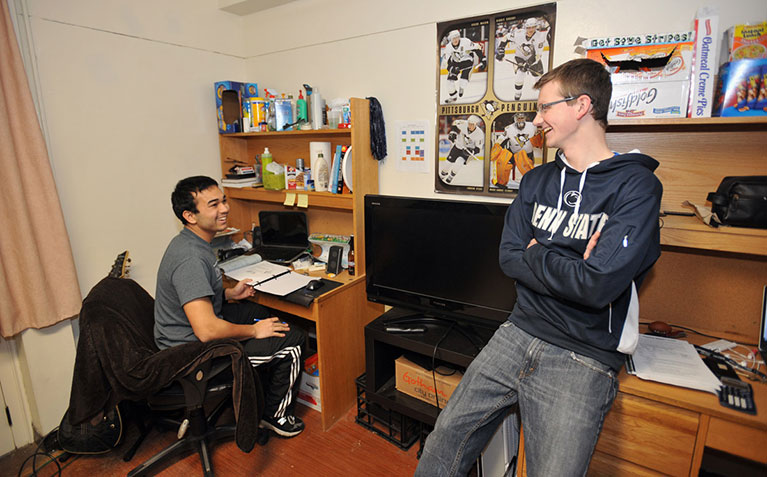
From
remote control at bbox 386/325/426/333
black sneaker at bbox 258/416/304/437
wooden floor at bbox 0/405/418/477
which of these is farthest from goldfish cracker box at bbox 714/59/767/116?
black sneaker at bbox 258/416/304/437

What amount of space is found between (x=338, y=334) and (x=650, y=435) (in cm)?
144

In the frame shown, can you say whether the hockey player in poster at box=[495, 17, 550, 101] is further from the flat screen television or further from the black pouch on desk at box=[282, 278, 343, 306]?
the black pouch on desk at box=[282, 278, 343, 306]

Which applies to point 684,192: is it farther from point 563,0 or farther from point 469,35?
point 469,35

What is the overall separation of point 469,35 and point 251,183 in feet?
5.51

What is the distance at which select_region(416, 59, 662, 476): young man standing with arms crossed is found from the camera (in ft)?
3.91

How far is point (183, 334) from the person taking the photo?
6.04 feet

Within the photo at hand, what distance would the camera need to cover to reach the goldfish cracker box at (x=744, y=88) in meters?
1.32

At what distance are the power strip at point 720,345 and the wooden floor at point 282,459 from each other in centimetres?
133

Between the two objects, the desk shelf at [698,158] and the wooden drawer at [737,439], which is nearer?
the wooden drawer at [737,439]

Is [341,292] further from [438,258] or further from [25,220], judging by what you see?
[25,220]

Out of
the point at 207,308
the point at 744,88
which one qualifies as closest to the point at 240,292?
the point at 207,308

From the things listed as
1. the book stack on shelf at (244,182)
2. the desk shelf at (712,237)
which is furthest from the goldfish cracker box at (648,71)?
the book stack on shelf at (244,182)

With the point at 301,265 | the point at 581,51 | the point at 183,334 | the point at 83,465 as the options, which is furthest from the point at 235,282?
the point at 581,51

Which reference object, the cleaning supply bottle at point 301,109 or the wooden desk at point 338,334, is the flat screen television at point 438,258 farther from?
the cleaning supply bottle at point 301,109
